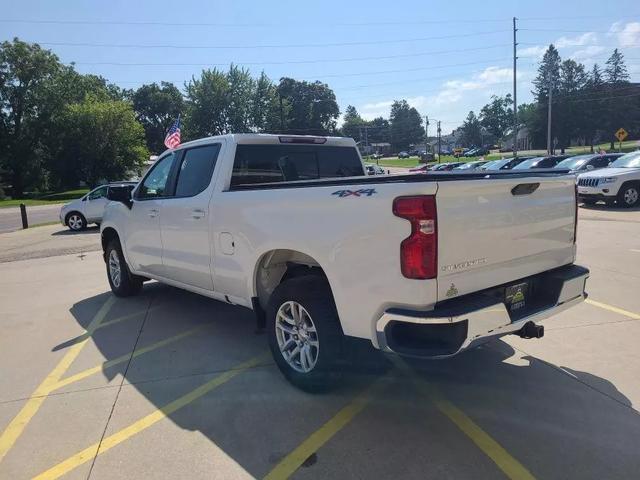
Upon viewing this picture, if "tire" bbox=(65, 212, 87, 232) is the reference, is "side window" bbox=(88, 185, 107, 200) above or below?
above

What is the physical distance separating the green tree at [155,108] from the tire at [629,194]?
90.9 metres

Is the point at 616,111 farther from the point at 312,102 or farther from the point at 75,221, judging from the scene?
the point at 75,221

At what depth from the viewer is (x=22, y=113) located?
53.5 m

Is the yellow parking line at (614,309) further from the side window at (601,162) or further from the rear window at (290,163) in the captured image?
the side window at (601,162)

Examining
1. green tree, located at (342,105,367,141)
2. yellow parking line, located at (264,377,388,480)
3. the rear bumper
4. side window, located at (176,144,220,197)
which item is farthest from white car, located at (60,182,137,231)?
green tree, located at (342,105,367,141)

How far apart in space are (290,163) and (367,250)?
2294mm

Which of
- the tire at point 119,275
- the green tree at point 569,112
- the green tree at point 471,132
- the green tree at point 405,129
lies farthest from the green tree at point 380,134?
the tire at point 119,275

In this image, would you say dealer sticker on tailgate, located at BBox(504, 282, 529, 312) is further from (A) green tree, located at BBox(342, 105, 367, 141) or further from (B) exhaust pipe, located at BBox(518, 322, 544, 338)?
(A) green tree, located at BBox(342, 105, 367, 141)

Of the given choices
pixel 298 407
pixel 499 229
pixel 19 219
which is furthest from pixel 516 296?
pixel 19 219

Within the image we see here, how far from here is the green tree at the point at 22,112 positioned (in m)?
52.1

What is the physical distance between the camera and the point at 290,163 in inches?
206

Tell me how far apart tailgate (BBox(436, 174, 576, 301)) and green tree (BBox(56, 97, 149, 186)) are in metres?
51.2

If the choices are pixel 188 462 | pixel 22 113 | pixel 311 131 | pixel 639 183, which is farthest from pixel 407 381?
pixel 22 113

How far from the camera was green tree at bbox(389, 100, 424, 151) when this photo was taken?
503 feet
